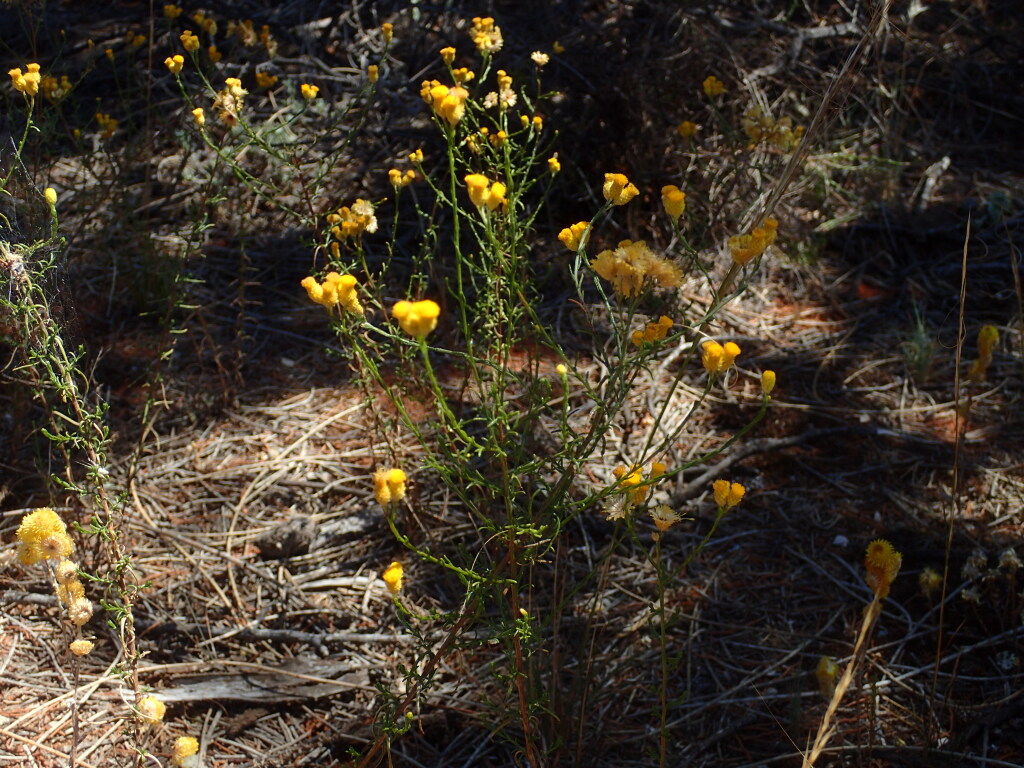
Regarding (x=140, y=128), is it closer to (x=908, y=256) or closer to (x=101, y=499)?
(x=101, y=499)

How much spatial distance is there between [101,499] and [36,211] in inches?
38.0

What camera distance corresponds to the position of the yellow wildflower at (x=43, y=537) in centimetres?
131

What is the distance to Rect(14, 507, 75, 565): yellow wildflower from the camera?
131 cm

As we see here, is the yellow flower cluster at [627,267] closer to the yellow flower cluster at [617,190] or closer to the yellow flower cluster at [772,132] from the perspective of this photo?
the yellow flower cluster at [617,190]

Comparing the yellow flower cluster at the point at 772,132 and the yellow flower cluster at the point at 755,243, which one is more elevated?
the yellow flower cluster at the point at 755,243

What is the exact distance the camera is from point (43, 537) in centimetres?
132

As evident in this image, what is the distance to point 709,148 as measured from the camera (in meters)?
3.70

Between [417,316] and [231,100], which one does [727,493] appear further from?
[231,100]

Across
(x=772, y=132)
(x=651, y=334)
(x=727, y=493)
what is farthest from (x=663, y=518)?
(x=772, y=132)

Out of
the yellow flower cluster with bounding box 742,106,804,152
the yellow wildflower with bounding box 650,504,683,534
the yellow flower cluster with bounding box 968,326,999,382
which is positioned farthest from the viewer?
the yellow flower cluster with bounding box 742,106,804,152

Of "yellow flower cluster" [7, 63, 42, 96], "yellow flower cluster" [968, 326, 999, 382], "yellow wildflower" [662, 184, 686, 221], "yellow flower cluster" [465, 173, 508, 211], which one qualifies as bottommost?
"yellow flower cluster" [968, 326, 999, 382]

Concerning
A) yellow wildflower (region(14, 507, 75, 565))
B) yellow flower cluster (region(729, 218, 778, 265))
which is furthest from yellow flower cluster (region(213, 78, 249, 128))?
yellow flower cluster (region(729, 218, 778, 265))

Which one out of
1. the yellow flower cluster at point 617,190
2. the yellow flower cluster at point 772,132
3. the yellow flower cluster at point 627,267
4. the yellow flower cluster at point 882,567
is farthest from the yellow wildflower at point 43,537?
the yellow flower cluster at point 772,132

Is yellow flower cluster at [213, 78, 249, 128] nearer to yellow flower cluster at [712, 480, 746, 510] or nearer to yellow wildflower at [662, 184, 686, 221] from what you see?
yellow wildflower at [662, 184, 686, 221]
